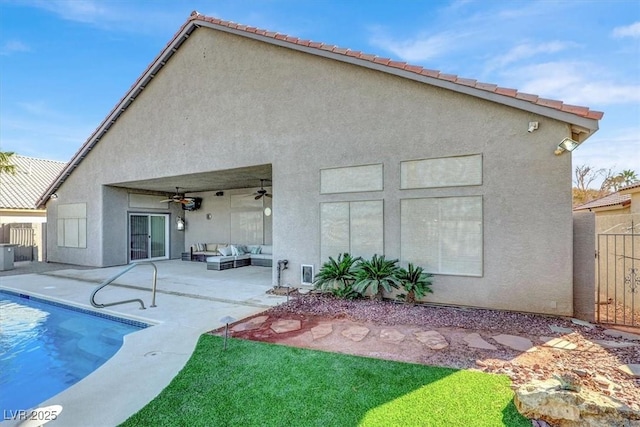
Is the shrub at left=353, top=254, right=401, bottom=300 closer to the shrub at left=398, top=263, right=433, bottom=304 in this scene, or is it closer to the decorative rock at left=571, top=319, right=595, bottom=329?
the shrub at left=398, top=263, right=433, bottom=304

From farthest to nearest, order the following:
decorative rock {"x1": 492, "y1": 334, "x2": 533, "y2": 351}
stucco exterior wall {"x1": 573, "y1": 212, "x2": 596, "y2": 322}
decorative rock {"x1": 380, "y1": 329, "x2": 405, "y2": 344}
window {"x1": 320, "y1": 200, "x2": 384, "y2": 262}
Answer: window {"x1": 320, "y1": 200, "x2": 384, "y2": 262}, stucco exterior wall {"x1": 573, "y1": 212, "x2": 596, "y2": 322}, decorative rock {"x1": 380, "y1": 329, "x2": 405, "y2": 344}, decorative rock {"x1": 492, "y1": 334, "x2": 533, "y2": 351}

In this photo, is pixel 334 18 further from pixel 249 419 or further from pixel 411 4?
pixel 249 419

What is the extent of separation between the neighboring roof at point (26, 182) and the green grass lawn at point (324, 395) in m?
20.3

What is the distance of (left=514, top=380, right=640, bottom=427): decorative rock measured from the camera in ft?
10.6

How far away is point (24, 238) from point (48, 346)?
1703 centimetres

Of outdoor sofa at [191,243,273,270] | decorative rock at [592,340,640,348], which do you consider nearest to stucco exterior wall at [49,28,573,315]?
decorative rock at [592,340,640,348]

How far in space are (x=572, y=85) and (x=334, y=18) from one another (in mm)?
8967

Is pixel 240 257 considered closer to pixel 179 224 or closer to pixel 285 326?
pixel 179 224

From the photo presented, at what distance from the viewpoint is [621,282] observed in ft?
28.3

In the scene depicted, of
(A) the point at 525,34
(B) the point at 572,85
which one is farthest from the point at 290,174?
(B) the point at 572,85

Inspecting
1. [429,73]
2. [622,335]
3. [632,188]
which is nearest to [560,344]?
[622,335]

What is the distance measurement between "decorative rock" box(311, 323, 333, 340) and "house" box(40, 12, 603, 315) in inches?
110

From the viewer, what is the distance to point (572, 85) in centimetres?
1112

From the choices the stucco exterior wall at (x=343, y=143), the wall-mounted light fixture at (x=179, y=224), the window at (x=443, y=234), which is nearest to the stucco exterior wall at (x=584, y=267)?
the stucco exterior wall at (x=343, y=143)
